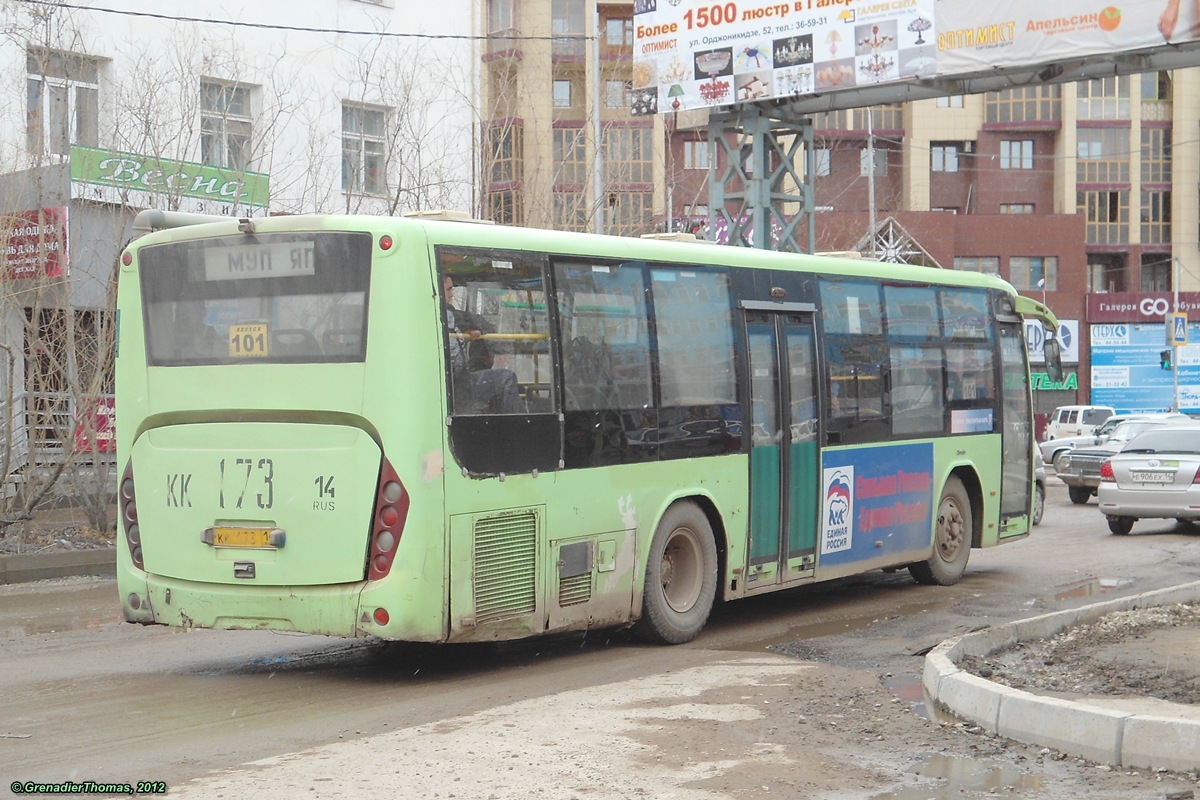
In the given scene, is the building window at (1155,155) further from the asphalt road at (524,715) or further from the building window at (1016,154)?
the asphalt road at (524,715)

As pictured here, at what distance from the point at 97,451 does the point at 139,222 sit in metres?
9.23

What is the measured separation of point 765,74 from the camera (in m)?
24.3

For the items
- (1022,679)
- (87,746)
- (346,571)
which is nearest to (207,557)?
(346,571)

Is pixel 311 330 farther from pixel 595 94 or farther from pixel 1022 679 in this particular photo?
pixel 595 94

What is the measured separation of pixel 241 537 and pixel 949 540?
7995mm

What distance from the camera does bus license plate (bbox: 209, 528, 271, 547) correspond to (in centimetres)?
920

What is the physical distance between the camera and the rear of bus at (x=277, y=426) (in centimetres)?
890

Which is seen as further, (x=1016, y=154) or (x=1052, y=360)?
(x=1016, y=154)

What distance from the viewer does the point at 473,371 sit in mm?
9312

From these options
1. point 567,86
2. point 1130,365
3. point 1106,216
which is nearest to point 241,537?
point 567,86

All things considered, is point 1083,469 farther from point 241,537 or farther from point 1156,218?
point 1156,218

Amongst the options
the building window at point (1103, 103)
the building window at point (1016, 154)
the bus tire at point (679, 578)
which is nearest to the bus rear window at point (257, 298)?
the bus tire at point (679, 578)

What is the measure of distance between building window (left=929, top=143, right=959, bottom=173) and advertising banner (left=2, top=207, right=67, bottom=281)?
5434 cm

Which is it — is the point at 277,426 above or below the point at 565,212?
below
